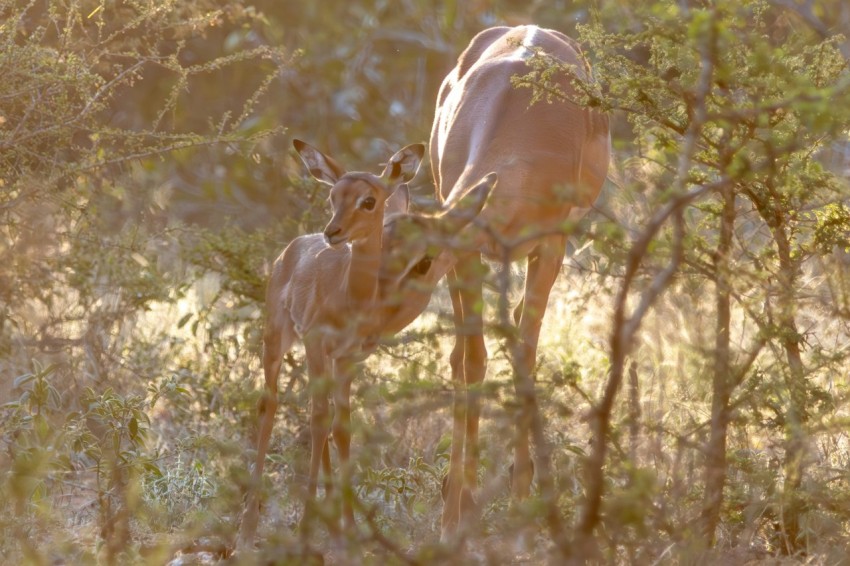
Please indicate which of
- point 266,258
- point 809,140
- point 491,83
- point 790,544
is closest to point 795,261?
point 809,140

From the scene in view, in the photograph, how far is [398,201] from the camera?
6.88 meters

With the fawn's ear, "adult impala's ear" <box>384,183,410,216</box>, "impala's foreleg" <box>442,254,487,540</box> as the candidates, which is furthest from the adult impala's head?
"impala's foreleg" <box>442,254,487,540</box>

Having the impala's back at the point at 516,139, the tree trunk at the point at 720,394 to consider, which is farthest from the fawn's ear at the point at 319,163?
the tree trunk at the point at 720,394

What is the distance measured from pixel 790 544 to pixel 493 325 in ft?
8.92

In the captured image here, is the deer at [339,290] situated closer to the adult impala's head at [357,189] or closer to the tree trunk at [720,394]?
the adult impala's head at [357,189]

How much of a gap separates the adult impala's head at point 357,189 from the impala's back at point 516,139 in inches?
11.2

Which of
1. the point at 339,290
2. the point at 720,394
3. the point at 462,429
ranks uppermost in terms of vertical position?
the point at 339,290

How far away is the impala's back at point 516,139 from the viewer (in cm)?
645

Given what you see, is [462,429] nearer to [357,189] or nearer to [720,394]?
[357,189]

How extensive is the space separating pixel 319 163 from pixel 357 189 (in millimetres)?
371

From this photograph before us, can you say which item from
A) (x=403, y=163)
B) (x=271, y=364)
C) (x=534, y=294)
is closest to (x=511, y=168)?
(x=403, y=163)

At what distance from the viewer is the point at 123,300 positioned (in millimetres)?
8547

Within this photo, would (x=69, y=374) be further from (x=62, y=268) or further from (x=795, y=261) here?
(x=795, y=261)

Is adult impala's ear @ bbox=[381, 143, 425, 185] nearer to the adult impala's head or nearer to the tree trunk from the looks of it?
the adult impala's head
